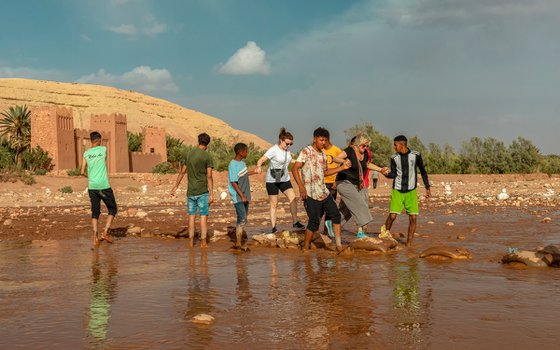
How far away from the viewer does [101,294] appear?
6078 mm

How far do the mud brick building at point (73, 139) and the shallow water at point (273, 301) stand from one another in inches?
1450

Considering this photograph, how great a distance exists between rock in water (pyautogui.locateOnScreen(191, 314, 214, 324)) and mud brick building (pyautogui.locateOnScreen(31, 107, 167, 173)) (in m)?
41.0

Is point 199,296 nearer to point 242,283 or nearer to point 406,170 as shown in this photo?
point 242,283

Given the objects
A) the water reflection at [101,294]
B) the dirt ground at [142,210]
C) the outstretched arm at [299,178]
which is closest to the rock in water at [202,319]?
the water reflection at [101,294]

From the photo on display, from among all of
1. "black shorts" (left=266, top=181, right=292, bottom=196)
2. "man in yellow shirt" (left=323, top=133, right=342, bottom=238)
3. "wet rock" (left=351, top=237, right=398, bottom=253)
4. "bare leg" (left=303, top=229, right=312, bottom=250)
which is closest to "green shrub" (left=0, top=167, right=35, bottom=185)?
"black shorts" (left=266, top=181, right=292, bottom=196)

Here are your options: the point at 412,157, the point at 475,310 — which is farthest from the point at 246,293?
the point at 412,157

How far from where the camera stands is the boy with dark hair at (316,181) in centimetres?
879

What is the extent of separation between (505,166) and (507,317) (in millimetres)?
39230

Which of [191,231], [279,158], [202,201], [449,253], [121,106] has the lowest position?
[449,253]

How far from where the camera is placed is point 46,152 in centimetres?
4394

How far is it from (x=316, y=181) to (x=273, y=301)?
338 cm

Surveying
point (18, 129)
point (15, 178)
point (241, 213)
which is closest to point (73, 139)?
point (18, 129)

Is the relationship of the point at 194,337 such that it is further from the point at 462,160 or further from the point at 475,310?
the point at 462,160

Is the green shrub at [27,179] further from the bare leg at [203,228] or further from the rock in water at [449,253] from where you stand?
the rock in water at [449,253]
